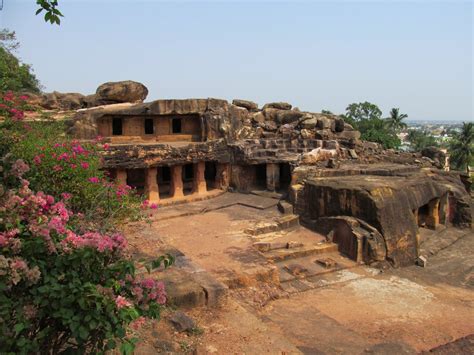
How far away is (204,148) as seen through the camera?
15344mm

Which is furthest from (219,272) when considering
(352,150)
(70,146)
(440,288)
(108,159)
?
(352,150)

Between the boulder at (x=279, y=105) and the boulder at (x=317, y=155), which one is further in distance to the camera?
the boulder at (x=279, y=105)

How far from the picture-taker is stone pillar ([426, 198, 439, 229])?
1337 centimetres

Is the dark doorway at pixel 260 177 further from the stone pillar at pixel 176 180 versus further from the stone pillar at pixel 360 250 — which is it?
the stone pillar at pixel 360 250

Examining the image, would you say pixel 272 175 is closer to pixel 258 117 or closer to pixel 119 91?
pixel 258 117

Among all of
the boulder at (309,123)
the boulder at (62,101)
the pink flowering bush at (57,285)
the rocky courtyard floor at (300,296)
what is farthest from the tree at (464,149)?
the pink flowering bush at (57,285)

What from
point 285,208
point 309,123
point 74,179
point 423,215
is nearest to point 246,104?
point 309,123

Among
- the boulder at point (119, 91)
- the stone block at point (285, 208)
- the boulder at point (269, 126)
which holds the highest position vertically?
the boulder at point (119, 91)

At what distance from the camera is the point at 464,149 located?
31047 mm

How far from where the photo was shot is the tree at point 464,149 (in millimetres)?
30875

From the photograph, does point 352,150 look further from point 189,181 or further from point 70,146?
point 70,146

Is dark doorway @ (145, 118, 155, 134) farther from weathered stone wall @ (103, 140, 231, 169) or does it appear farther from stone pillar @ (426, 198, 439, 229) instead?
stone pillar @ (426, 198, 439, 229)

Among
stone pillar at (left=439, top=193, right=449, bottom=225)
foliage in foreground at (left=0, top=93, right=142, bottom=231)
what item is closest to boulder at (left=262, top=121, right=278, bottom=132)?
stone pillar at (left=439, top=193, right=449, bottom=225)

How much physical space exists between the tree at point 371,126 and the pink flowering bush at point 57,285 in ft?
87.2
